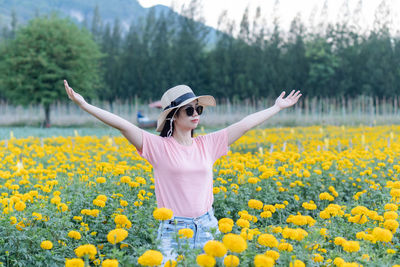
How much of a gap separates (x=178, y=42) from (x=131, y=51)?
20.8 ft

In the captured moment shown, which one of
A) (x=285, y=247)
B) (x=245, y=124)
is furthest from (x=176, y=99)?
(x=285, y=247)

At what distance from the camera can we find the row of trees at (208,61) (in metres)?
30.0

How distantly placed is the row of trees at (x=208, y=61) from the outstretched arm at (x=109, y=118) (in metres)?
27.5

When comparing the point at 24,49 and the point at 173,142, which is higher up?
the point at 24,49

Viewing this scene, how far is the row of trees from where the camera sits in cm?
2997

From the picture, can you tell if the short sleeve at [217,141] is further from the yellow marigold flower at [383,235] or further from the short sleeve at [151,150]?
the yellow marigold flower at [383,235]

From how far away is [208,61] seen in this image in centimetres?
4272

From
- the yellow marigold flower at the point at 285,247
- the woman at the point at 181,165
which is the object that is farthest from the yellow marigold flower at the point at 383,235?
the woman at the point at 181,165

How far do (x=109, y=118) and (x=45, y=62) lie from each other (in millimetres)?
27797

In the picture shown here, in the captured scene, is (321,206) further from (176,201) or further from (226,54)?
(226,54)

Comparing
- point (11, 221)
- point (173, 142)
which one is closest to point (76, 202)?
point (11, 221)

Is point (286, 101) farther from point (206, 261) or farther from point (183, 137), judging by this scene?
point (206, 261)

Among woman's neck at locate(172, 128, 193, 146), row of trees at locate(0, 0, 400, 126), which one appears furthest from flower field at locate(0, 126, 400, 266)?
row of trees at locate(0, 0, 400, 126)

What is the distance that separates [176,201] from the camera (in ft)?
9.82
